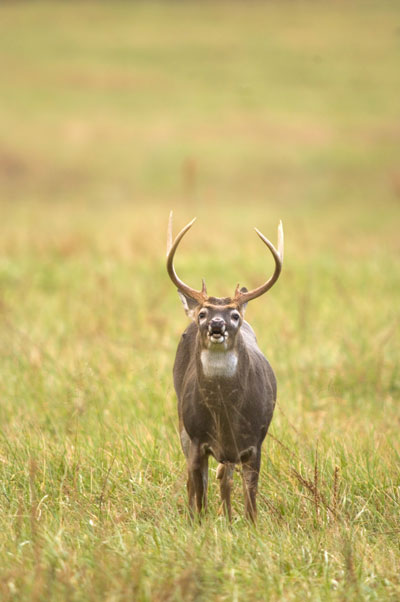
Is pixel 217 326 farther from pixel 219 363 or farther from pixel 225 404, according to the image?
pixel 225 404

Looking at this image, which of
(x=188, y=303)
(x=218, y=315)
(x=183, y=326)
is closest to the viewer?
(x=218, y=315)

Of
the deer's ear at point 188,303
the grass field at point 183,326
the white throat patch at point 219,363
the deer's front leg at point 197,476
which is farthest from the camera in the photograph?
the deer's ear at point 188,303

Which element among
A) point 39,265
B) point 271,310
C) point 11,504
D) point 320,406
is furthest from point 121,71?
point 11,504

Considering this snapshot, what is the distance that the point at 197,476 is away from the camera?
479 centimetres

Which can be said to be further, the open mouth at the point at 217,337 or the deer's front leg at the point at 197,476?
the deer's front leg at the point at 197,476

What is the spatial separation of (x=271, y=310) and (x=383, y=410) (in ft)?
11.3

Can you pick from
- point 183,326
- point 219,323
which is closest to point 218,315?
point 219,323

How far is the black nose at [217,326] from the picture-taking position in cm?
446

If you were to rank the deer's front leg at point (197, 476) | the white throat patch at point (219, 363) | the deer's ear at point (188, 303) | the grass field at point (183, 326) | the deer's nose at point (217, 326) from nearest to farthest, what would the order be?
the grass field at point (183, 326) → the deer's nose at point (217, 326) → the white throat patch at point (219, 363) → the deer's front leg at point (197, 476) → the deer's ear at point (188, 303)

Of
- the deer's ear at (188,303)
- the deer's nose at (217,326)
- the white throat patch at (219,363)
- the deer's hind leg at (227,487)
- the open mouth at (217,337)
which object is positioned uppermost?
the deer's ear at (188,303)

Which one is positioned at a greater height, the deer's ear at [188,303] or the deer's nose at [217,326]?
the deer's ear at [188,303]

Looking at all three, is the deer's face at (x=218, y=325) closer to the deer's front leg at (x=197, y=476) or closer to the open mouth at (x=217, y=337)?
the open mouth at (x=217, y=337)

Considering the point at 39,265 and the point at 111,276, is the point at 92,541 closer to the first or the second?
the point at 111,276

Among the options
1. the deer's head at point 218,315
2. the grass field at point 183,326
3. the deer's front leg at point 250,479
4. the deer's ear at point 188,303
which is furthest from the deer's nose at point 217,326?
the grass field at point 183,326
